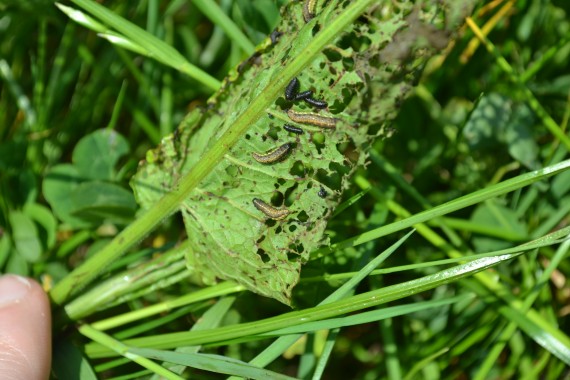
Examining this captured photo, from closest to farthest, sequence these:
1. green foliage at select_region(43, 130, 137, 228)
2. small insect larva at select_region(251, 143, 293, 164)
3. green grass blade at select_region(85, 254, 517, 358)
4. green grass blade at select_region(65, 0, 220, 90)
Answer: green grass blade at select_region(85, 254, 517, 358) < small insect larva at select_region(251, 143, 293, 164) < green grass blade at select_region(65, 0, 220, 90) < green foliage at select_region(43, 130, 137, 228)

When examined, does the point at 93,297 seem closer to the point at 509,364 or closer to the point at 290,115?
the point at 290,115

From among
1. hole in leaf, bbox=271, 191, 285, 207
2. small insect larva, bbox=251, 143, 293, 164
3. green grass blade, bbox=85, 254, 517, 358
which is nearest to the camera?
green grass blade, bbox=85, 254, 517, 358

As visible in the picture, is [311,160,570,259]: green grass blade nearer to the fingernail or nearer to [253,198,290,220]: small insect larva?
[253,198,290,220]: small insect larva

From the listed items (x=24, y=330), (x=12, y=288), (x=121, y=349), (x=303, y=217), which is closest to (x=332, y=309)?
(x=303, y=217)

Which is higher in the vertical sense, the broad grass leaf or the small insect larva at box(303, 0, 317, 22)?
the small insect larva at box(303, 0, 317, 22)

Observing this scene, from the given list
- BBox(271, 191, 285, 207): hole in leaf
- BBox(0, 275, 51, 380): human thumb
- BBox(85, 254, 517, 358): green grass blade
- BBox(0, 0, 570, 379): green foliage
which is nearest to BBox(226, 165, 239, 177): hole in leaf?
BBox(0, 0, 570, 379): green foliage

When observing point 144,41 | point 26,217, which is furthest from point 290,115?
point 26,217

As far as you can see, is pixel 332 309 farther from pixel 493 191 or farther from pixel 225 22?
pixel 225 22
